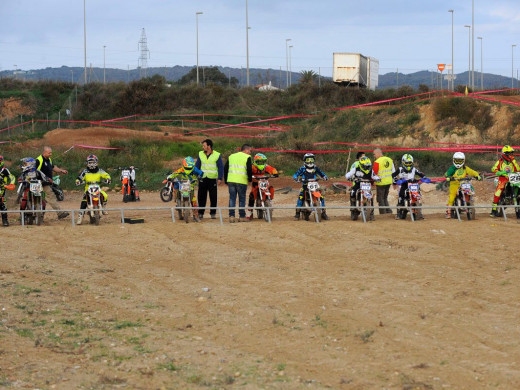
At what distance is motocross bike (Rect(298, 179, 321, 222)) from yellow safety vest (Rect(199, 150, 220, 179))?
6.53 feet

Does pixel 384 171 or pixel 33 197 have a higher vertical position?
pixel 384 171

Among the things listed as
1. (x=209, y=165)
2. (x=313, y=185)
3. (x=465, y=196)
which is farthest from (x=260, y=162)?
(x=465, y=196)

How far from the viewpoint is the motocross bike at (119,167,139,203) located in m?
23.7

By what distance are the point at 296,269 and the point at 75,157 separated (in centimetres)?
2040

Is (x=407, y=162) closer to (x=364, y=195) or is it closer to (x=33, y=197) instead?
(x=364, y=195)

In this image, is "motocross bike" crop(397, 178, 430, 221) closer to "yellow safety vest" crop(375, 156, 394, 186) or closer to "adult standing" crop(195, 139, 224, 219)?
"yellow safety vest" crop(375, 156, 394, 186)

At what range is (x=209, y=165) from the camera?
17.9 metres

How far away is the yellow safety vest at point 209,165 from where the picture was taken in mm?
17875

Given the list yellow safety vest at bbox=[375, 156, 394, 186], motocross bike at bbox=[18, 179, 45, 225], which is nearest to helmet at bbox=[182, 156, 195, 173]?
motocross bike at bbox=[18, 179, 45, 225]

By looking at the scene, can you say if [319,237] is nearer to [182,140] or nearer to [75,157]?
[75,157]

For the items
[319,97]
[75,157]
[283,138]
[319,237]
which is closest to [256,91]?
[319,97]

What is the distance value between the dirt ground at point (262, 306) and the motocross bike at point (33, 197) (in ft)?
3.46

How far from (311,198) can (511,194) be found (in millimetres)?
4561

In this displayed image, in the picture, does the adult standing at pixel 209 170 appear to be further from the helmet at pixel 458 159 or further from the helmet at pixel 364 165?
the helmet at pixel 458 159
